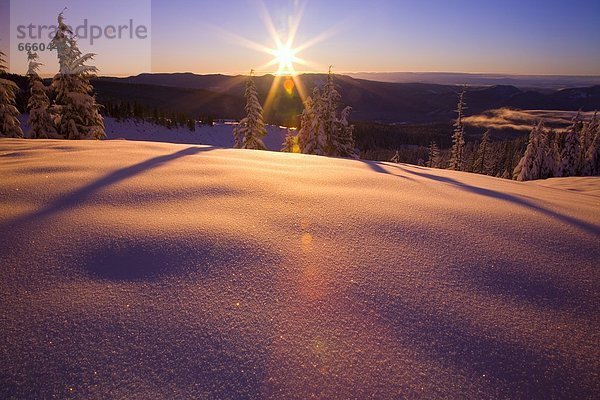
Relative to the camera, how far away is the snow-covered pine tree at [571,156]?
32.2m

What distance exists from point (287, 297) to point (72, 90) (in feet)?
89.9

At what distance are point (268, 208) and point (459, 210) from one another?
185 cm

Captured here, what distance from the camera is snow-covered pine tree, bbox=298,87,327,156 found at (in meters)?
27.3

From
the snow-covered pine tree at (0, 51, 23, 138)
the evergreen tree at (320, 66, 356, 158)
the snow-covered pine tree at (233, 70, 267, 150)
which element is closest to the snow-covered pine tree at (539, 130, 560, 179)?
the evergreen tree at (320, 66, 356, 158)

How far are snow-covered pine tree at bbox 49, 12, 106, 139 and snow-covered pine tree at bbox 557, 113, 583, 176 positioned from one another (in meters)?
43.1

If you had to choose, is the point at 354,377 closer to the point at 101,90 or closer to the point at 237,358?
the point at 237,358

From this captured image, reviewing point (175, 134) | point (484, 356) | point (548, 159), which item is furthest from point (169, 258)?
point (175, 134)

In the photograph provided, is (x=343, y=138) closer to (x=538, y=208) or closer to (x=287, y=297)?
(x=538, y=208)

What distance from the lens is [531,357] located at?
4.50ft

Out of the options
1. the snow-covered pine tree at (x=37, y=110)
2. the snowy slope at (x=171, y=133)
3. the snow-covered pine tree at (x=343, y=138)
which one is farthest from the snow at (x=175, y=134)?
the snow-covered pine tree at (x=343, y=138)

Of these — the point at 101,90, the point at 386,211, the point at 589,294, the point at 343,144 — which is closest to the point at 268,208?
the point at 386,211

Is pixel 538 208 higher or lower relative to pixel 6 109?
lower

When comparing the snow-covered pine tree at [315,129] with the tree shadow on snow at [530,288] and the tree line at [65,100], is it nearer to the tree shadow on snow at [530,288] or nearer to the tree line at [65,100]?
the tree line at [65,100]

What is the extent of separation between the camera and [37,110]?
24469mm
